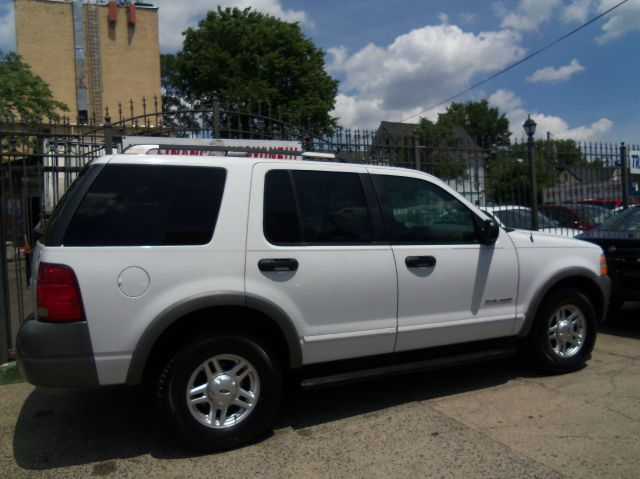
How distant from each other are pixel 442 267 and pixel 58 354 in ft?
9.21

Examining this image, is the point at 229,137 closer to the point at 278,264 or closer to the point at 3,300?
the point at 3,300

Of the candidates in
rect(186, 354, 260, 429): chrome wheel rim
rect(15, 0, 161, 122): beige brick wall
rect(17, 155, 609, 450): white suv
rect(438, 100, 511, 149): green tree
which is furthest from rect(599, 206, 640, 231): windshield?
rect(438, 100, 511, 149): green tree

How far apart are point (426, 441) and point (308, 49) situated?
110 ft

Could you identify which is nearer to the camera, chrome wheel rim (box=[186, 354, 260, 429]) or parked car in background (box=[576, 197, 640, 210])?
chrome wheel rim (box=[186, 354, 260, 429])

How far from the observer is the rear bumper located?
128 inches

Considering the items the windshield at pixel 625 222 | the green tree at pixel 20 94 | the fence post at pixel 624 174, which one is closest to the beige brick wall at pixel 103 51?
the green tree at pixel 20 94

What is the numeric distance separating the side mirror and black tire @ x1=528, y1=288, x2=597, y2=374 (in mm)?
916

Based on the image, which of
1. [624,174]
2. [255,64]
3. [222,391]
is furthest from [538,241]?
[255,64]

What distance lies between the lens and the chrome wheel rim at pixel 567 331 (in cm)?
500

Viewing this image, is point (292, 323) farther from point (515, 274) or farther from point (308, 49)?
point (308, 49)

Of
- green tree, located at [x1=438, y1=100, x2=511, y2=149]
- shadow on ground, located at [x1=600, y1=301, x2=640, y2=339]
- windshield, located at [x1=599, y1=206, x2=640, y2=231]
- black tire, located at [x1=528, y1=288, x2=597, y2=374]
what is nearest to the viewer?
black tire, located at [x1=528, y1=288, x2=597, y2=374]

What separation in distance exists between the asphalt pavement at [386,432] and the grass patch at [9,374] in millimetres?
205

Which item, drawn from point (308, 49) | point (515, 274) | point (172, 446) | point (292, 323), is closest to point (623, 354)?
point (515, 274)

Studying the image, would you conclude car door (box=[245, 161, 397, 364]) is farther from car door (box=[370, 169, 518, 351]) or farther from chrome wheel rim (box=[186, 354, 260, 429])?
chrome wheel rim (box=[186, 354, 260, 429])
